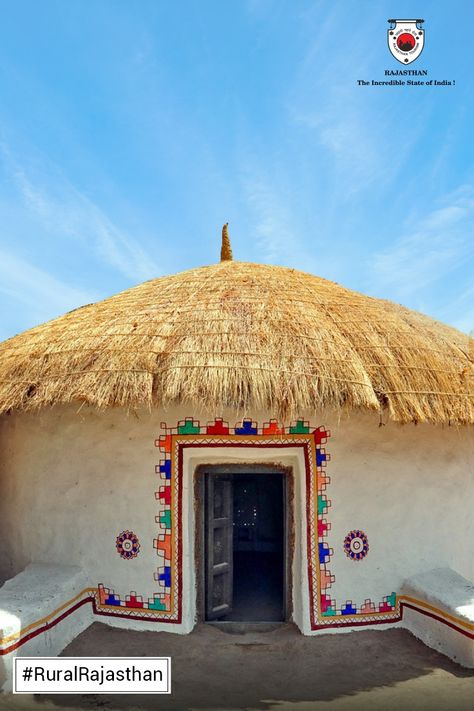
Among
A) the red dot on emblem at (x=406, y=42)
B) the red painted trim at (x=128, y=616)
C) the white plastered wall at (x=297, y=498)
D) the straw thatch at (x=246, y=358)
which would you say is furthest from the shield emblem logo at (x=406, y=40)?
the red painted trim at (x=128, y=616)

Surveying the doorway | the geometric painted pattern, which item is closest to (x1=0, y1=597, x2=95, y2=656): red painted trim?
the geometric painted pattern

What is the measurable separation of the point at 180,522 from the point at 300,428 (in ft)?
4.75

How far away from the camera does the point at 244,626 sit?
533cm

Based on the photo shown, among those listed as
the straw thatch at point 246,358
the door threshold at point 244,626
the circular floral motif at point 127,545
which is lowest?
the door threshold at point 244,626

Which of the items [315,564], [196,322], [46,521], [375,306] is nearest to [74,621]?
[46,521]

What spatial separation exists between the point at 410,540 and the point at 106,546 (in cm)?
298

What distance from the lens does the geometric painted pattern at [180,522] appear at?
16.7ft

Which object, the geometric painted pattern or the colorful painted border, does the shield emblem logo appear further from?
the colorful painted border

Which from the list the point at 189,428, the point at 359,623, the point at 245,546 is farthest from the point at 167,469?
the point at 245,546

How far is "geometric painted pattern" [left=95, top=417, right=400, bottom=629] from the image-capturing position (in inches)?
200

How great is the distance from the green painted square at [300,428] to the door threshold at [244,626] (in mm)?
1893

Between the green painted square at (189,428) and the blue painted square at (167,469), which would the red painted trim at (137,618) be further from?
the green painted square at (189,428)

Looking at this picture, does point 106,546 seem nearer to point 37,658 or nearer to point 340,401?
point 37,658

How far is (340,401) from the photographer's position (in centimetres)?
481
